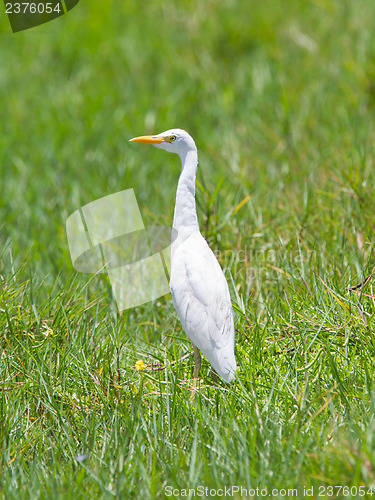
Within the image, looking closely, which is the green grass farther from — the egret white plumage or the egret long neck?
the egret long neck

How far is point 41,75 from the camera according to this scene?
280 inches

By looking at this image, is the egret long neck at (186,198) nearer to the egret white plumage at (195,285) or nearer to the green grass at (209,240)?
the egret white plumage at (195,285)

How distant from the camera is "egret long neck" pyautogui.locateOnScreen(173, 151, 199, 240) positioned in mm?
2729

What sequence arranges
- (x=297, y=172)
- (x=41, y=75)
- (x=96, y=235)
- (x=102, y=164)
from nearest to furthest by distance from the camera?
1. (x=96, y=235)
2. (x=297, y=172)
3. (x=102, y=164)
4. (x=41, y=75)

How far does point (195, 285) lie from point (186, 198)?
381 mm

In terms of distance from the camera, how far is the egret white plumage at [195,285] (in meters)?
2.57

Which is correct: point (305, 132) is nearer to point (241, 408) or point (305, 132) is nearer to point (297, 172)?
point (297, 172)

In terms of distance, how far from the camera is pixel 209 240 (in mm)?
3727

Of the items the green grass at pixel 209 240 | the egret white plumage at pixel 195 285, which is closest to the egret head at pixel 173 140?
the egret white plumage at pixel 195 285

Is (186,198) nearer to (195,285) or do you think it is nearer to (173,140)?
(173,140)

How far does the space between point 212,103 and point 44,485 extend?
4.78 m

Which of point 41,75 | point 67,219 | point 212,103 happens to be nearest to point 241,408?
point 67,219

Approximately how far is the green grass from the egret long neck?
0.51 meters

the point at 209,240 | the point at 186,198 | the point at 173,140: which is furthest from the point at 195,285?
the point at 209,240
